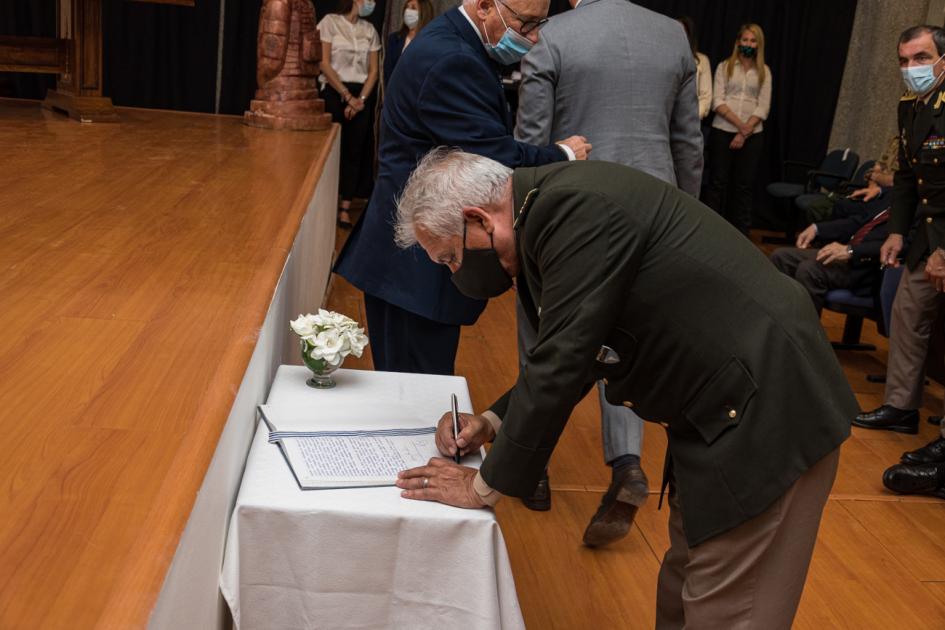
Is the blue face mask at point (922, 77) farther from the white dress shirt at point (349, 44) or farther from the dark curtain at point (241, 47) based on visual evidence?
the dark curtain at point (241, 47)

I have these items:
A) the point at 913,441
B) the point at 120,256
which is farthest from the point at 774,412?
the point at 913,441

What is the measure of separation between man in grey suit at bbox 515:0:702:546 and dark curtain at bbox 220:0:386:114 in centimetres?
559

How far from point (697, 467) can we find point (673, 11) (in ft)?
25.4

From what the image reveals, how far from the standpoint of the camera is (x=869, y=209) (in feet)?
17.1

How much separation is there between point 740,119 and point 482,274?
22.5 feet

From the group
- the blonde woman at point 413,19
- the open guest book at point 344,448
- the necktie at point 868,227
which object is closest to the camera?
the open guest book at point 344,448

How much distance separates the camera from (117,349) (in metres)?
1.62

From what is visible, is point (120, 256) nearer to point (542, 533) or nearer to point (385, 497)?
point (385, 497)

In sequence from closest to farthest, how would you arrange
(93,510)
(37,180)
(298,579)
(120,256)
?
(93,510), (298,579), (120,256), (37,180)

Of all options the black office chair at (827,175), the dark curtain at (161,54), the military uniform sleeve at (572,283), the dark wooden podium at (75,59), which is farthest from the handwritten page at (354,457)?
the dark curtain at (161,54)

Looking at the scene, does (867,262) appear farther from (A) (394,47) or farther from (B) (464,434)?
(A) (394,47)

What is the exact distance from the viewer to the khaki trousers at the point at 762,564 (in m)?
1.56

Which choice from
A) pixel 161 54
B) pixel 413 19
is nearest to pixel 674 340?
pixel 413 19

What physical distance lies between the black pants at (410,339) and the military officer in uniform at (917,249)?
177 cm
